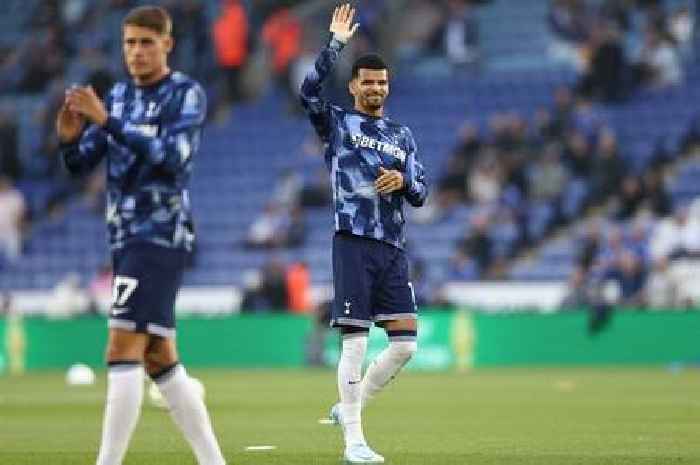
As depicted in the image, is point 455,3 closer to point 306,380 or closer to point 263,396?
point 306,380

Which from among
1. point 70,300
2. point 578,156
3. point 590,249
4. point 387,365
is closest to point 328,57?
point 387,365

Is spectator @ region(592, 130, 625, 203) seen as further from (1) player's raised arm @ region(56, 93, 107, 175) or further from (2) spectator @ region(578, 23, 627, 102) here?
(1) player's raised arm @ region(56, 93, 107, 175)

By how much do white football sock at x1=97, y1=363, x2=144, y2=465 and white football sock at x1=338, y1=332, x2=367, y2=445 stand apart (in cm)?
259

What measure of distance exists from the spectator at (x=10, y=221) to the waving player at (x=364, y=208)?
23.8m

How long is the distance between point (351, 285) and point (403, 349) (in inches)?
21.4

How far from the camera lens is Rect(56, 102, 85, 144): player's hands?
877 centimetres

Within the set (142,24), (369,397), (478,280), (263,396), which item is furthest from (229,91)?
(142,24)

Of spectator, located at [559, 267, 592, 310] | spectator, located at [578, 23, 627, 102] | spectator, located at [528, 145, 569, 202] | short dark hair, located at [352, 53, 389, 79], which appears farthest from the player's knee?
spectator, located at [578, 23, 627, 102]

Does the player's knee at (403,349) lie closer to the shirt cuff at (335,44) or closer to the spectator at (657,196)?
the shirt cuff at (335,44)

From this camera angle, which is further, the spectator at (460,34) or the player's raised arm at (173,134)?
the spectator at (460,34)

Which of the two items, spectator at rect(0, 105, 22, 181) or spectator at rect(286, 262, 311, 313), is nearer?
spectator at rect(286, 262, 311, 313)

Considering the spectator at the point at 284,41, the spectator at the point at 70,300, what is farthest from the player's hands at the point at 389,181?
the spectator at the point at 284,41

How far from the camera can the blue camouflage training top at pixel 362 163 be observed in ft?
36.9

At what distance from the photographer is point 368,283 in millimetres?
11297
